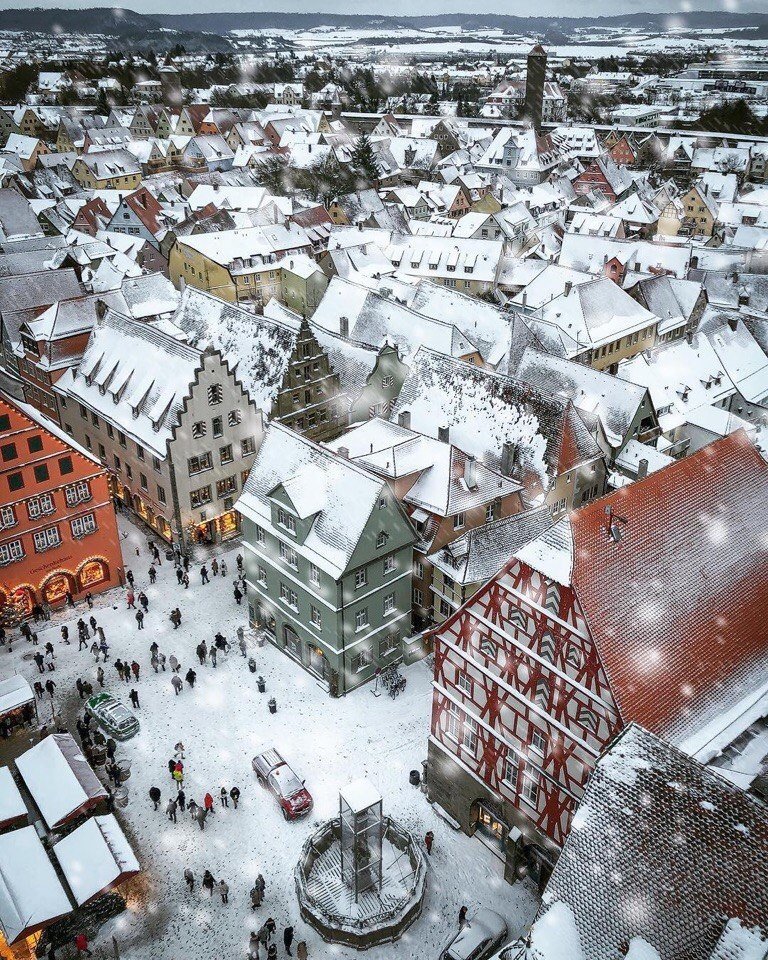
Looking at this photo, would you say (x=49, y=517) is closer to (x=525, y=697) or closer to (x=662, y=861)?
(x=525, y=697)

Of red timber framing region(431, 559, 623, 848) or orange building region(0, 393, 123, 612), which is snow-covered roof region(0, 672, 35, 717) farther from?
red timber framing region(431, 559, 623, 848)

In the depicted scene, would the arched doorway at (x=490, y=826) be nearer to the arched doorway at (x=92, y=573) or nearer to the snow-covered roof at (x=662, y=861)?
the snow-covered roof at (x=662, y=861)

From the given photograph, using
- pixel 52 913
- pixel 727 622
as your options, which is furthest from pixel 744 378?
pixel 52 913

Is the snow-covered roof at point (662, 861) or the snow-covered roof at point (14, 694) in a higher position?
the snow-covered roof at point (662, 861)

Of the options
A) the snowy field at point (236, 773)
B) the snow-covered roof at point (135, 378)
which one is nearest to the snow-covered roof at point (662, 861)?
the snowy field at point (236, 773)

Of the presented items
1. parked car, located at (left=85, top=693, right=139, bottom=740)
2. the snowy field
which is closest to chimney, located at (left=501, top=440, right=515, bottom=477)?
the snowy field

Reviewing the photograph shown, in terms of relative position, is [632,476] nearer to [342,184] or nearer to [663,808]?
[663,808]
